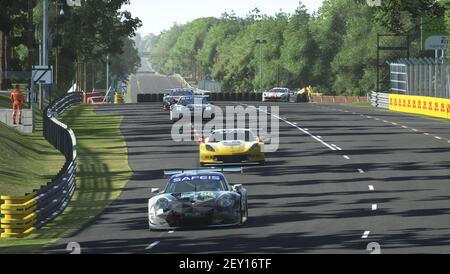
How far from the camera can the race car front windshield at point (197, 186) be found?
2722 centimetres

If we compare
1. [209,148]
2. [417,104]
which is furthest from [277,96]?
[209,148]

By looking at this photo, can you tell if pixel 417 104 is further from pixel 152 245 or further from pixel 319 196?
pixel 152 245

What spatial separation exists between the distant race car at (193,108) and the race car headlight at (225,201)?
39.3 metres

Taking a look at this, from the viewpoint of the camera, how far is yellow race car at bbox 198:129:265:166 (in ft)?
139

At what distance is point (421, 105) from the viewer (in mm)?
81688

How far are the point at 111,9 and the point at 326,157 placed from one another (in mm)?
86253

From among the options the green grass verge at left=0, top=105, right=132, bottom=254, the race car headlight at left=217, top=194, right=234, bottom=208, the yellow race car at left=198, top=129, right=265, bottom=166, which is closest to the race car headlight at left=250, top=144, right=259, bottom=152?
the yellow race car at left=198, top=129, right=265, bottom=166

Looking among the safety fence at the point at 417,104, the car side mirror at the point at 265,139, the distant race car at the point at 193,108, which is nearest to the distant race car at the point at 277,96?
the safety fence at the point at 417,104

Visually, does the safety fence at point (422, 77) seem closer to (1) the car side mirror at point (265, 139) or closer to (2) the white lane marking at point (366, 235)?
(1) the car side mirror at point (265, 139)

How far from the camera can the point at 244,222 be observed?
28.0 metres

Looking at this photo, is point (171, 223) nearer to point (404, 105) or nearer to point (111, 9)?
point (404, 105)

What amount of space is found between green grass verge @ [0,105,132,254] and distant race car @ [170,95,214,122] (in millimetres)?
3374

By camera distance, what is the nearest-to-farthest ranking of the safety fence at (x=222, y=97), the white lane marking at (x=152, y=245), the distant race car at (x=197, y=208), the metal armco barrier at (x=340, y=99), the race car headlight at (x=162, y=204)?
the white lane marking at (x=152, y=245), the distant race car at (x=197, y=208), the race car headlight at (x=162, y=204), the safety fence at (x=222, y=97), the metal armco barrier at (x=340, y=99)

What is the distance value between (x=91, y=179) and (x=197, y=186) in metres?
15.2
